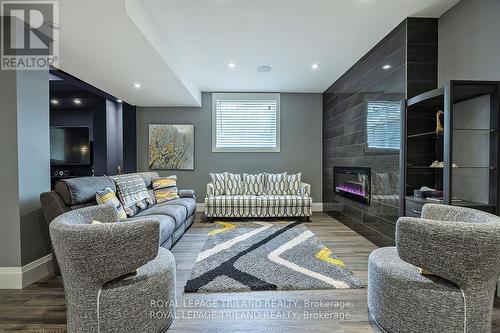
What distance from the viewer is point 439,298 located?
1.38 metres

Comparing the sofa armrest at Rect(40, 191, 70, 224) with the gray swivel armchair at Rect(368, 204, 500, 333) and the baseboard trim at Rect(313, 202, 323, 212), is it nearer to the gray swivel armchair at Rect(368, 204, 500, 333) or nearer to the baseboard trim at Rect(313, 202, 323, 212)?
the gray swivel armchair at Rect(368, 204, 500, 333)

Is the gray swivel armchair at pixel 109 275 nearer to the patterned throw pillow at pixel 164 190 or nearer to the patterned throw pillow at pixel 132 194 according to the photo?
the patterned throw pillow at pixel 132 194

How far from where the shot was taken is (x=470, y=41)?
2395 mm

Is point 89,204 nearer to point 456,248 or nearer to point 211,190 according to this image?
point 211,190

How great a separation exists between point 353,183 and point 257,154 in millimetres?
2297

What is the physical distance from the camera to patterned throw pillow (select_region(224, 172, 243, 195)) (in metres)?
5.07

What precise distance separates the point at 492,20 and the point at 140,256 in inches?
134

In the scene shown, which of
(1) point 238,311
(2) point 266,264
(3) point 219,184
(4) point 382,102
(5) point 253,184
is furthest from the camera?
(5) point 253,184

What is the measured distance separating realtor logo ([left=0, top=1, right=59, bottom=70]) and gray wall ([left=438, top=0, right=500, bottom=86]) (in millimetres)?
3745

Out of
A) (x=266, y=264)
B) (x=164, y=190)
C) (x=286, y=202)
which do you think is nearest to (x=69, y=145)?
(x=164, y=190)

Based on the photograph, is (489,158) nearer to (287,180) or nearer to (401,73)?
(401,73)

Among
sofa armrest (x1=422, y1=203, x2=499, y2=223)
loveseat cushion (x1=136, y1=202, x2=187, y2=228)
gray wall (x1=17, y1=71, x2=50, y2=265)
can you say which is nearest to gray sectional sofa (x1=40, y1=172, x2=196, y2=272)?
loveseat cushion (x1=136, y1=202, x2=187, y2=228)

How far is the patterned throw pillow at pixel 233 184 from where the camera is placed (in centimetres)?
507

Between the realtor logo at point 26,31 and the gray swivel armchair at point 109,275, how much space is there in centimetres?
177
